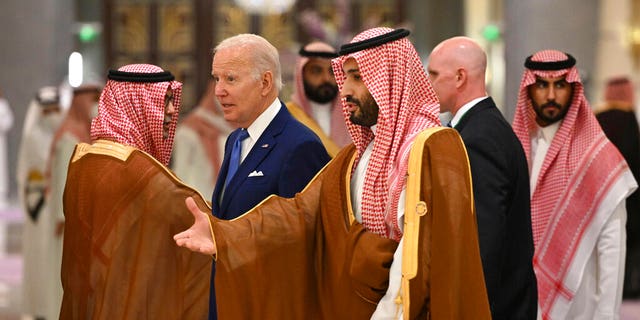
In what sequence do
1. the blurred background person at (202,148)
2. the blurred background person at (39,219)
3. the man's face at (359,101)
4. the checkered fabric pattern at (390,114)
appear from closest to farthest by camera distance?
the checkered fabric pattern at (390,114), the man's face at (359,101), the blurred background person at (39,219), the blurred background person at (202,148)

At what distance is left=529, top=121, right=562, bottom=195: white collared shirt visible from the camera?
17.2 ft

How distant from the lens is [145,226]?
4254 millimetres

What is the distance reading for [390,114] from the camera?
138 inches

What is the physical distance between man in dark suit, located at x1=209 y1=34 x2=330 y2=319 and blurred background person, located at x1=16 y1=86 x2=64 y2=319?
13.1ft

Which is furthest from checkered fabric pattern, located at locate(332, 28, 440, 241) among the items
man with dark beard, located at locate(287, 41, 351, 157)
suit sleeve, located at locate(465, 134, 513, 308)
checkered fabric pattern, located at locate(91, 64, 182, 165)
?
man with dark beard, located at locate(287, 41, 351, 157)

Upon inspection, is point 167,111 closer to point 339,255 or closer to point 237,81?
point 237,81

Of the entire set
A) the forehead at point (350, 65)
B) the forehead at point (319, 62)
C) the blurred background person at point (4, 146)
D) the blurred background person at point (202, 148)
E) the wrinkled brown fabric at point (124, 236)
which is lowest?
the blurred background person at point (4, 146)

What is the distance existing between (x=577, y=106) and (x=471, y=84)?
35.3 inches

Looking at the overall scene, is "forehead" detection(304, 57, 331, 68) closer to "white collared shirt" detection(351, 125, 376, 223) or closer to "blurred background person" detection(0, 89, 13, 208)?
"white collared shirt" detection(351, 125, 376, 223)

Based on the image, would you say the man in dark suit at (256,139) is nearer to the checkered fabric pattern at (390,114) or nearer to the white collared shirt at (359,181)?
the white collared shirt at (359,181)

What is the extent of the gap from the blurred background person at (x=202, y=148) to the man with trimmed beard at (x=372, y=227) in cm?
456

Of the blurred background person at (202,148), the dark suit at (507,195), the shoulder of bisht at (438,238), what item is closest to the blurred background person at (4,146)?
the blurred background person at (202,148)

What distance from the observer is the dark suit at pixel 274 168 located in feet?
13.3

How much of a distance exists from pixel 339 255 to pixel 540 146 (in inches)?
76.1
